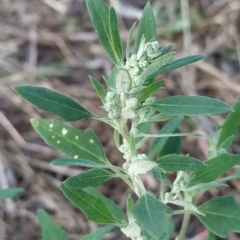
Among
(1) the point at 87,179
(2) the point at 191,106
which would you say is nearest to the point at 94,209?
(1) the point at 87,179

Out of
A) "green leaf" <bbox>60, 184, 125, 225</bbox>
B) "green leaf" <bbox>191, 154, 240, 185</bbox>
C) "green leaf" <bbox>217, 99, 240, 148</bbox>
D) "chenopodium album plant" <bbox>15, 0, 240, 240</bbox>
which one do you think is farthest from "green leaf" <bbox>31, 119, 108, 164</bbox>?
"green leaf" <bbox>217, 99, 240, 148</bbox>

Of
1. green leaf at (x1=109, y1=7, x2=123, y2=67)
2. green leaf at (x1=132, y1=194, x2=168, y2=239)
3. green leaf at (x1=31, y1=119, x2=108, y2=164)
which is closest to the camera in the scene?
green leaf at (x1=132, y1=194, x2=168, y2=239)

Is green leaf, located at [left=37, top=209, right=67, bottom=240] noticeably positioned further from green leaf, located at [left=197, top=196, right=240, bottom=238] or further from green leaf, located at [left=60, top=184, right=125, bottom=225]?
green leaf, located at [left=197, top=196, right=240, bottom=238]

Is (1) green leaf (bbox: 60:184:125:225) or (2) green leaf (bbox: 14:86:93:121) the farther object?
(1) green leaf (bbox: 60:184:125:225)

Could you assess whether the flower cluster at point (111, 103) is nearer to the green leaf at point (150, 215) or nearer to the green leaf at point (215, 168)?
the green leaf at point (150, 215)

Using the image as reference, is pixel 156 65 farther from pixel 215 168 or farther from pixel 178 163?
pixel 215 168

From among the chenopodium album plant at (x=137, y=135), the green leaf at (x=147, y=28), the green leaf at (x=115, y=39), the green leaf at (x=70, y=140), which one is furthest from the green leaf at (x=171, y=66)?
the green leaf at (x=70, y=140)
